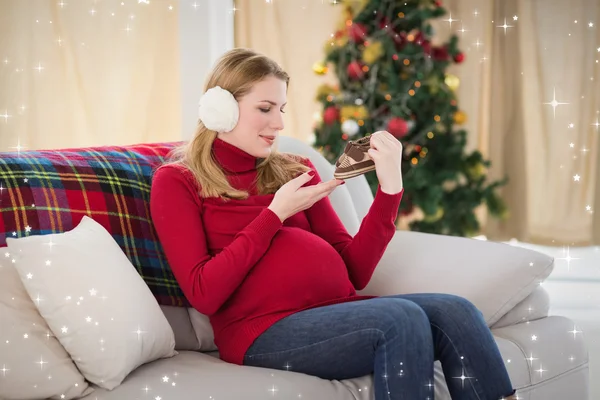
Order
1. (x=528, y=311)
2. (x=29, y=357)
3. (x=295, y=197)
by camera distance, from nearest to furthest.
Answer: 1. (x=29, y=357)
2. (x=295, y=197)
3. (x=528, y=311)

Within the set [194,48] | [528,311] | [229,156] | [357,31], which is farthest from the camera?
[194,48]

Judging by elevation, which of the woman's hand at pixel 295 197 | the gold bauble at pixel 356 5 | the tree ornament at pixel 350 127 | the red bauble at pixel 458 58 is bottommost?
the woman's hand at pixel 295 197

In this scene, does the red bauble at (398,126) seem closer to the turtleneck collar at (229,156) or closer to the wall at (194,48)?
the wall at (194,48)

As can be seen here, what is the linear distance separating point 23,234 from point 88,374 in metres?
0.36

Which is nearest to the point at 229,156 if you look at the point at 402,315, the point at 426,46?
the point at 402,315

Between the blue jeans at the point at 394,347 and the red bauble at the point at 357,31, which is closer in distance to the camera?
the blue jeans at the point at 394,347

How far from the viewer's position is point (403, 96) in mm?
3682

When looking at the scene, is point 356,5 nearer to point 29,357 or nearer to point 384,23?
point 384,23

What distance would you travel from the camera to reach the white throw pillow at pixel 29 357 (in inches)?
57.5

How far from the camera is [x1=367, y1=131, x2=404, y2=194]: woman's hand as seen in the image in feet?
5.93

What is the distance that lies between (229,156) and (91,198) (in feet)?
1.16

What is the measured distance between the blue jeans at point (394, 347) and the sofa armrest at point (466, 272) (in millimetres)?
304

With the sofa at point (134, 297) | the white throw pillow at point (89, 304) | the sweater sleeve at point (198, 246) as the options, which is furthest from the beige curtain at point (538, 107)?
the white throw pillow at point (89, 304)

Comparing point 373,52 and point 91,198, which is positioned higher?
point 373,52
